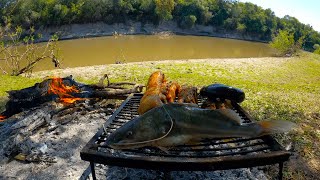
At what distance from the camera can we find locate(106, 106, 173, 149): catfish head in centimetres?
279

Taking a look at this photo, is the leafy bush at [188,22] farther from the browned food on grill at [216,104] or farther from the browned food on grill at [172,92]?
the browned food on grill at [216,104]

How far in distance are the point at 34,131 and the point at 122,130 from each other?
282 cm

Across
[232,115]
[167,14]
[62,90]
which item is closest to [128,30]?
[167,14]

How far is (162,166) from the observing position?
8.50 feet

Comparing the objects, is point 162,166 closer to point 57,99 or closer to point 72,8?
point 57,99

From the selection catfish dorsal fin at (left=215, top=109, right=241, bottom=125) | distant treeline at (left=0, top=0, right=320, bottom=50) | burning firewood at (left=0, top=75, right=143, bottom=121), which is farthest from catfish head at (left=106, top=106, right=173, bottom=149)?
distant treeline at (left=0, top=0, right=320, bottom=50)

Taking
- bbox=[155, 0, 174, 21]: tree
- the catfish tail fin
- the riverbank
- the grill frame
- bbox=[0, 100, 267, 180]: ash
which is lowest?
the riverbank

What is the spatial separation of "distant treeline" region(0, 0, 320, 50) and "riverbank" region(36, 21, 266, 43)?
3.27 feet

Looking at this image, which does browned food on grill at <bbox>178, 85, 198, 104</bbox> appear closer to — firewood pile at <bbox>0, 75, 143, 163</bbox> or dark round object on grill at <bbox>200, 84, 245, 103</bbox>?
dark round object on grill at <bbox>200, 84, 245, 103</bbox>

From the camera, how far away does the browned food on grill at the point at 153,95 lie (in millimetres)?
3771

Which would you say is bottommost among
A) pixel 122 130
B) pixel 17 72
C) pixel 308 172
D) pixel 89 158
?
pixel 17 72

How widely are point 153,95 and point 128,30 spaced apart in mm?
53164

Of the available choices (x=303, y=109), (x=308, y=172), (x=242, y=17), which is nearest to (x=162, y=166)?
(x=308, y=172)

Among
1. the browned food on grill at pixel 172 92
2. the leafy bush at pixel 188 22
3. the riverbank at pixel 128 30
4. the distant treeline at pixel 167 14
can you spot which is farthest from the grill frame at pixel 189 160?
the leafy bush at pixel 188 22
